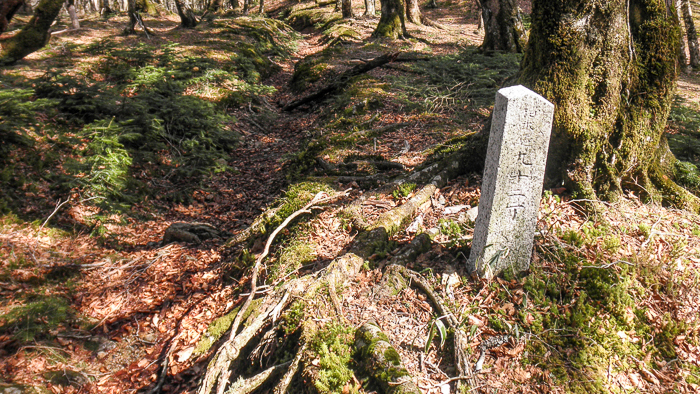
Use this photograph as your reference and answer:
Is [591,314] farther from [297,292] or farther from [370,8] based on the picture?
[370,8]

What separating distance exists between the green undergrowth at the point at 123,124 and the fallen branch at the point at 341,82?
3.31 ft

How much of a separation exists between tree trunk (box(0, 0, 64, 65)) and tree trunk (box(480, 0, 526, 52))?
11274mm

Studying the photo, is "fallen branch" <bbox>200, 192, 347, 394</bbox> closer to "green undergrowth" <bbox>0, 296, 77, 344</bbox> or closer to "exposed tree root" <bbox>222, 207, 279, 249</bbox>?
"exposed tree root" <bbox>222, 207, 279, 249</bbox>

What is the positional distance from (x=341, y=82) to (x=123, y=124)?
20.4ft

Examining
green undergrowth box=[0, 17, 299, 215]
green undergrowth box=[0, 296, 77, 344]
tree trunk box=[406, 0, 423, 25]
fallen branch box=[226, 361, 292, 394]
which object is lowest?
green undergrowth box=[0, 296, 77, 344]

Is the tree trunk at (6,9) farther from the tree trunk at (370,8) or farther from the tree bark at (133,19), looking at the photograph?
the tree trunk at (370,8)

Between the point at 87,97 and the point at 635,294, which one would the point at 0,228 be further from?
the point at 635,294

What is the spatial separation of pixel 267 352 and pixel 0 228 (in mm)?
4699

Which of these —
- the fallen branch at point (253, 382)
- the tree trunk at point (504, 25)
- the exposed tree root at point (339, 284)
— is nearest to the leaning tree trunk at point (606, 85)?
the exposed tree root at point (339, 284)

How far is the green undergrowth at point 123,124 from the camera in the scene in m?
5.72

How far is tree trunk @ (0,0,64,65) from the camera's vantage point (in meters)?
6.17

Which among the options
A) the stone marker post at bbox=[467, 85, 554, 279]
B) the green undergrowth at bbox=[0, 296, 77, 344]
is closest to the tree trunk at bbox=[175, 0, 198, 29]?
the green undergrowth at bbox=[0, 296, 77, 344]

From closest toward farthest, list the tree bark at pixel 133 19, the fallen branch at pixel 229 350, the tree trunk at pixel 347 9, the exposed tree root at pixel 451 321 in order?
the exposed tree root at pixel 451 321
the fallen branch at pixel 229 350
the tree bark at pixel 133 19
the tree trunk at pixel 347 9

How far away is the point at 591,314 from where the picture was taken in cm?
307
